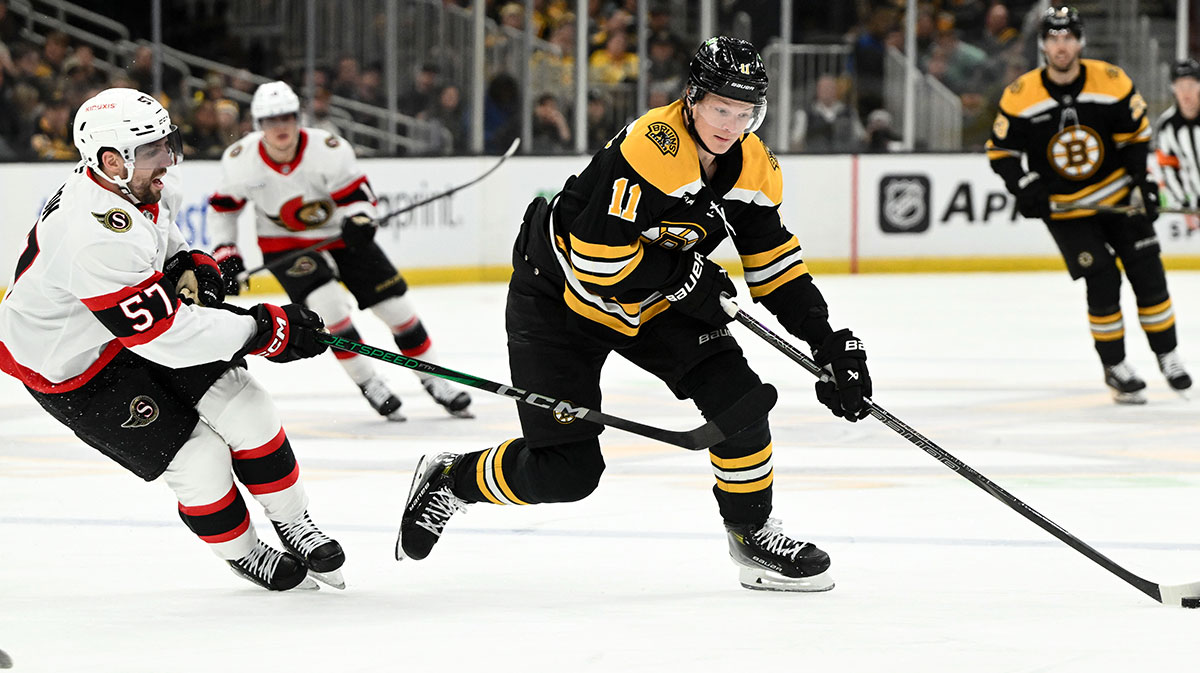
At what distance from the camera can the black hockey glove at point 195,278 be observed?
2.94 m

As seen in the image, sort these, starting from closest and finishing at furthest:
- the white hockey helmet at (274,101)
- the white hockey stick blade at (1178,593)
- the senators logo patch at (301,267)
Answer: the white hockey stick blade at (1178,593) < the white hockey helmet at (274,101) < the senators logo patch at (301,267)

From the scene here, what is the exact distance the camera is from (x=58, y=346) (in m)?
2.80

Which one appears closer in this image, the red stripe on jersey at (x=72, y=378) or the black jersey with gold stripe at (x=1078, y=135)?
the red stripe on jersey at (x=72, y=378)

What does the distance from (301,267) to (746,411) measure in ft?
8.92

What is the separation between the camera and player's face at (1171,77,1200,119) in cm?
656

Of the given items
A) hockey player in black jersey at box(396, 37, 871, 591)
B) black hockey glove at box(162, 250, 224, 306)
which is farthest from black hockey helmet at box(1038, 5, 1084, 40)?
black hockey glove at box(162, 250, 224, 306)

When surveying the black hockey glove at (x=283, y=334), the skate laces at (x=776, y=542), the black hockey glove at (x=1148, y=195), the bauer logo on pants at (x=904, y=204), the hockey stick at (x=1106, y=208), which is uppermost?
the black hockey glove at (x=283, y=334)

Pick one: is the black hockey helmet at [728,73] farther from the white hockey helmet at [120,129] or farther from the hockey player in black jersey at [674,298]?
the white hockey helmet at [120,129]

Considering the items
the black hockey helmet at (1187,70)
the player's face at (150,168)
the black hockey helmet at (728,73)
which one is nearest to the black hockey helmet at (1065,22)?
the black hockey helmet at (1187,70)

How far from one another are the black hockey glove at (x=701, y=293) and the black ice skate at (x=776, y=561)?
413 mm

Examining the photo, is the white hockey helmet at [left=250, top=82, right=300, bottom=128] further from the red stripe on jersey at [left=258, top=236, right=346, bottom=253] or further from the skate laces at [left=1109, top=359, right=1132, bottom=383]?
the skate laces at [left=1109, top=359, right=1132, bottom=383]

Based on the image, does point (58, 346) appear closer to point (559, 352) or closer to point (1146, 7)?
point (559, 352)

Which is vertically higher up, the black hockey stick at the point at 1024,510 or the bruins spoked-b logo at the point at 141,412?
the bruins spoked-b logo at the point at 141,412

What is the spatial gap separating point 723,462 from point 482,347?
391cm
